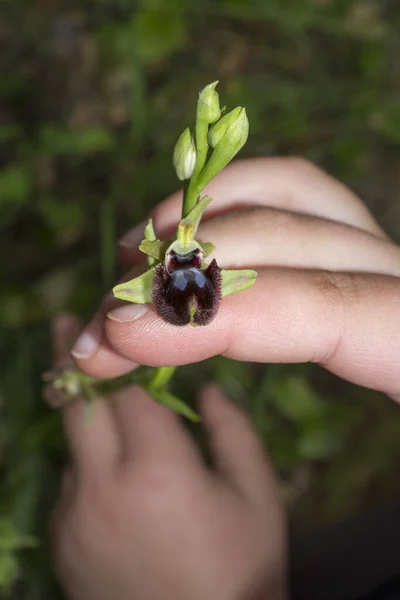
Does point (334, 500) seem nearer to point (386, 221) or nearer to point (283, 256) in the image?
point (386, 221)

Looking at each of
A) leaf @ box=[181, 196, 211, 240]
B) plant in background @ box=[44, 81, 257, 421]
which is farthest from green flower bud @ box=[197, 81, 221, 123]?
leaf @ box=[181, 196, 211, 240]

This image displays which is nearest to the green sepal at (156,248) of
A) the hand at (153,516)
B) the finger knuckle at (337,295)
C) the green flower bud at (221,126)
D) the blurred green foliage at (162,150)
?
the green flower bud at (221,126)

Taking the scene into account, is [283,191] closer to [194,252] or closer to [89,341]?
[194,252]

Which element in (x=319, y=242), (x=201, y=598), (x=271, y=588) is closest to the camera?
(x=319, y=242)

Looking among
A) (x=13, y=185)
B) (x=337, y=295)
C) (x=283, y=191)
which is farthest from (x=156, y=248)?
(x=13, y=185)

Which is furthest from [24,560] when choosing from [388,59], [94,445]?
[388,59]

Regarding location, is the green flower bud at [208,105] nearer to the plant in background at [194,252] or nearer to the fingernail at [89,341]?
the plant in background at [194,252]
